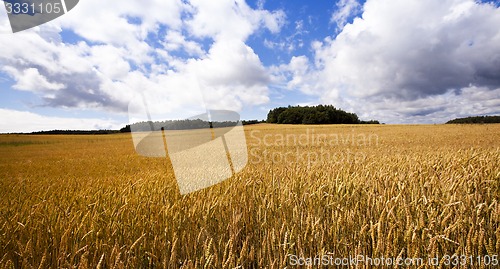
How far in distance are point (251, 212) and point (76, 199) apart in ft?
8.01

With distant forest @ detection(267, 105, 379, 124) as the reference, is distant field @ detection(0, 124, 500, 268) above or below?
below

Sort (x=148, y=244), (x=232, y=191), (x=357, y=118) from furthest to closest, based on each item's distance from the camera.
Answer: (x=357, y=118), (x=232, y=191), (x=148, y=244)

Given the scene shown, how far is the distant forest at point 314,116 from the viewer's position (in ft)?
267

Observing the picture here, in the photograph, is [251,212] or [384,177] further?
[384,177]

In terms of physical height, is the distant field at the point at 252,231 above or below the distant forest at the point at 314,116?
below

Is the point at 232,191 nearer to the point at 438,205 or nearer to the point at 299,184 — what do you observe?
the point at 299,184

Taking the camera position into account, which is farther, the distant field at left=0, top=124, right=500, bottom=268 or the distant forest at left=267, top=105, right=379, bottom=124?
the distant forest at left=267, top=105, right=379, bottom=124

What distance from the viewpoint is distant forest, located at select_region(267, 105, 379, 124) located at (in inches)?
3201

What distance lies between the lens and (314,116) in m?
81.4

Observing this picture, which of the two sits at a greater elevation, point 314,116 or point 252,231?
point 314,116

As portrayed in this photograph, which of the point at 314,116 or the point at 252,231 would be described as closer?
the point at 252,231

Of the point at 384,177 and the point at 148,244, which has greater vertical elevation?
the point at 384,177

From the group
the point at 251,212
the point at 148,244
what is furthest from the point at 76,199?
the point at 251,212

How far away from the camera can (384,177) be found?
4.13m
